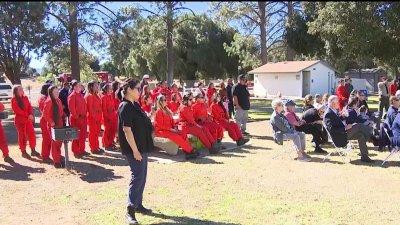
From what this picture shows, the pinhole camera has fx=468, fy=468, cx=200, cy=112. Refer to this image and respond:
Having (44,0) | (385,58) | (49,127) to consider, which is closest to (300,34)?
(385,58)

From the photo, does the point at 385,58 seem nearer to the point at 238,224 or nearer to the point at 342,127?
the point at 342,127

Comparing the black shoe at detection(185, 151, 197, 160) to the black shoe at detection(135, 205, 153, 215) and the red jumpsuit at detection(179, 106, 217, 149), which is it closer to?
the red jumpsuit at detection(179, 106, 217, 149)

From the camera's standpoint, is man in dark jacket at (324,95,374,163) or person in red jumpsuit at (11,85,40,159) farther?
person in red jumpsuit at (11,85,40,159)

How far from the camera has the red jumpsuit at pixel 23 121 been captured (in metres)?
10.3

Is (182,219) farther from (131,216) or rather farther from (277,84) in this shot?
(277,84)

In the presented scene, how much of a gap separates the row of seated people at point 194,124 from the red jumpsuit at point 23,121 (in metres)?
2.87

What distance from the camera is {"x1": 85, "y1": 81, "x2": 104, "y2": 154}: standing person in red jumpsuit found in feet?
34.7

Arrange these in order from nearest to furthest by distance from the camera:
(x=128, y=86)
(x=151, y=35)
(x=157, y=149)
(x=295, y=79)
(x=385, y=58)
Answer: (x=128, y=86) → (x=157, y=149) → (x=385, y=58) → (x=151, y=35) → (x=295, y=79)

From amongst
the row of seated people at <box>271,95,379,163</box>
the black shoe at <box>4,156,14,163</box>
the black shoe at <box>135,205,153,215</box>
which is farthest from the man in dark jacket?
the black shoe at <box>4,156,14,163</box>

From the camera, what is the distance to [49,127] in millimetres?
9609

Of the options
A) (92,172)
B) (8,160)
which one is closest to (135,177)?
(92,172)

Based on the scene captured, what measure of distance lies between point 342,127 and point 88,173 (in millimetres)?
5123

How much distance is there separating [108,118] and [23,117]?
1919mm

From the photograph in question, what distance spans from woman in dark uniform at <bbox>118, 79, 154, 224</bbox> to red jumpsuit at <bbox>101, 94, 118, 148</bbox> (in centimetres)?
528
